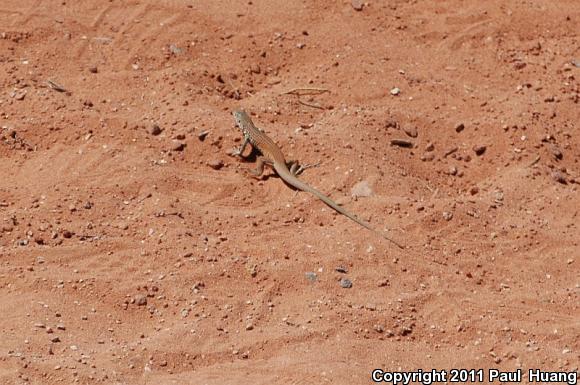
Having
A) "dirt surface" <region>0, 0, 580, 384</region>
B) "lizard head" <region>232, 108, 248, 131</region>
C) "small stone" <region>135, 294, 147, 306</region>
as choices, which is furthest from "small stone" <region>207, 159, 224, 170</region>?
"small stone" <region>135, 294, 147, 306</region>

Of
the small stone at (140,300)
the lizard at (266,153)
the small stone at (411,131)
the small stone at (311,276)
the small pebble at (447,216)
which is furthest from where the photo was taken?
the small stone at (411,131)

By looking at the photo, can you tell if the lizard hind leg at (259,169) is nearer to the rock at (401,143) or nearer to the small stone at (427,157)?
the rock at (401,143)

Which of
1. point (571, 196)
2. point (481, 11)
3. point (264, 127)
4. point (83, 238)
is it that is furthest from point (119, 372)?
point (481, 11)

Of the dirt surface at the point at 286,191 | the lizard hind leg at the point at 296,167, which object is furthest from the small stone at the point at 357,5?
the lizard hind leg at the point at 296,167

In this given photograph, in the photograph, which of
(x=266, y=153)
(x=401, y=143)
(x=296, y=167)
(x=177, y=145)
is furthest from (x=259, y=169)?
(x=401, y=143)

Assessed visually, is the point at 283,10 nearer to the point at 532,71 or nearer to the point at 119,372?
the point at 532,71

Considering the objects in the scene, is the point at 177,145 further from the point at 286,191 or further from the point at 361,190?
the point at 361,190
